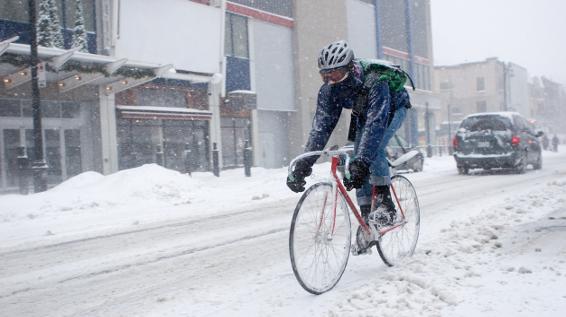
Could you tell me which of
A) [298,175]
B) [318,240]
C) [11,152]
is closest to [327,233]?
[318,240]

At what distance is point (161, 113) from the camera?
2089 centimetres

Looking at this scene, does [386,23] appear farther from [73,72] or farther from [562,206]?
[562,206]

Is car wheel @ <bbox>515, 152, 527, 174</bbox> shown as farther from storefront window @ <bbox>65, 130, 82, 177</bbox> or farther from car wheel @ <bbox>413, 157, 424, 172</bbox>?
storefront window @ <bbox>65, 130, 82, 177</bbox>

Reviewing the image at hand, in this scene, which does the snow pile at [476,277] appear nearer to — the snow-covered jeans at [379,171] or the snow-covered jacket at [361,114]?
the snow-covered jeans at [379,171]

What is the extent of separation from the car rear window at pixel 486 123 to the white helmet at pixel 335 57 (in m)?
12.3

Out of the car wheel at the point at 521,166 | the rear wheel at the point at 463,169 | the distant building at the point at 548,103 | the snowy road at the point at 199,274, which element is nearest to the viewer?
the snowy road at the point at 199,274

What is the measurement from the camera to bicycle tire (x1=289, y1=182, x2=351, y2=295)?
346cm

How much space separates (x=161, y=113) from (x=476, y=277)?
60.9ft

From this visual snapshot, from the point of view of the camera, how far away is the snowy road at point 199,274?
3.39m

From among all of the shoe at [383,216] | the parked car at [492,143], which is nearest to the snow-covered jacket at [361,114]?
the shoe at [383,216]

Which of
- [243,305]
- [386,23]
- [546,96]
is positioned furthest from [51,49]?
[546,96]

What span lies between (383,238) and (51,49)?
13.9m

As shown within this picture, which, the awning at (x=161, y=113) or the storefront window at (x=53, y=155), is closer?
the storefront window at (x=53, y=155)

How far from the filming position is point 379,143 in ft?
12.4
